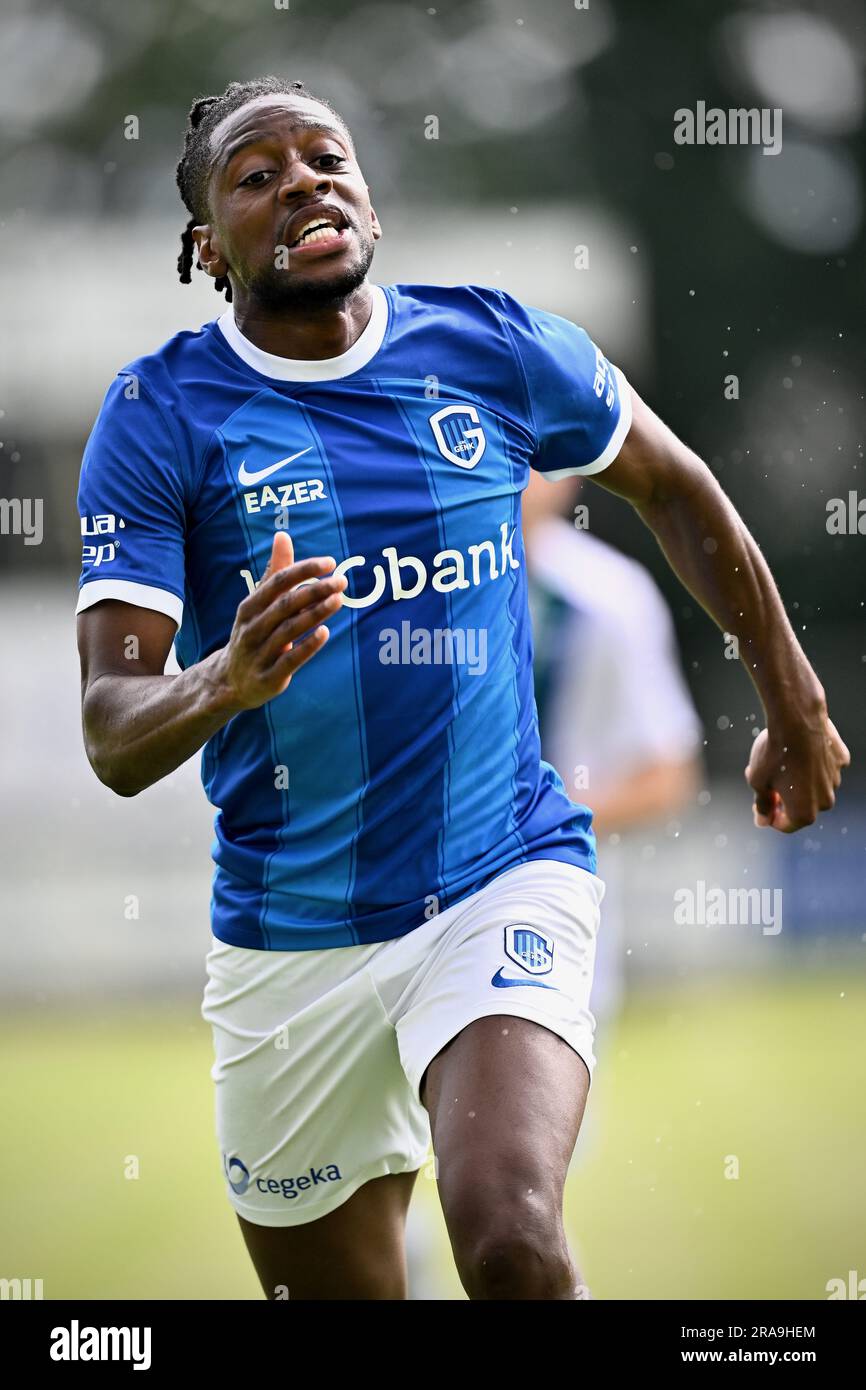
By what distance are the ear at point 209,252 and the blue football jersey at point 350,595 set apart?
0.21 m

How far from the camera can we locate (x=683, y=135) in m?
9.04

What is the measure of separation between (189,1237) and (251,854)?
300cm

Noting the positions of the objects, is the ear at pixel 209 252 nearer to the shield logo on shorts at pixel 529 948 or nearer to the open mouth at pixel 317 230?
the open mouth at pixel 317 230

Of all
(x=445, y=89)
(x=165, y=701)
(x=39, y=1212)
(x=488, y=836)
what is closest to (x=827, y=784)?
(x=488, y=836)

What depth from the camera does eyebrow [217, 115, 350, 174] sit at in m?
2.91

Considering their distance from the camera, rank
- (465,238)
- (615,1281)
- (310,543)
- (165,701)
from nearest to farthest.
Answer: (165,701) < (310,543) < (615,1281) < (465,238)

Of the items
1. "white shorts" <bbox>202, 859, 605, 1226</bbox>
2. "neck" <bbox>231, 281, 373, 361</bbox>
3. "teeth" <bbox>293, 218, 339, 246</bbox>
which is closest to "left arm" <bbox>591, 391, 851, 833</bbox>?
"white shorts" <bbox>202, 859, 605, 1226</bbox>

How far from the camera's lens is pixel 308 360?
291cm

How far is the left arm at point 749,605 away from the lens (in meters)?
3.08

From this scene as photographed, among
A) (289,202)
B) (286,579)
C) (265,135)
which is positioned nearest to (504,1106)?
(286,579)

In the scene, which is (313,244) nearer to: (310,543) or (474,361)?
(474,361)

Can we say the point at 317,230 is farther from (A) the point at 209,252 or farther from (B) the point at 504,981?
(B) the point at 504,981

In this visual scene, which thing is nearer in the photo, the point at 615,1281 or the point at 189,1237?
the point at 615,1281

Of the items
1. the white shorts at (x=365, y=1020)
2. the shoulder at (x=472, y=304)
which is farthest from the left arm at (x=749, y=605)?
the white shorts at (x=365, y=1020)
